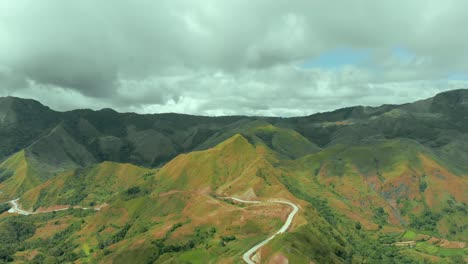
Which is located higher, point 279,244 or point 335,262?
point 279,244

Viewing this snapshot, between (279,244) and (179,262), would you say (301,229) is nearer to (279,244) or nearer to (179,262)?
(279,244)

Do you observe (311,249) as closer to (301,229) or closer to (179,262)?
(301,229)

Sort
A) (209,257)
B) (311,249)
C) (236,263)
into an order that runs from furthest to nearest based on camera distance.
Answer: (209,257)
(311,249)
(236,263)

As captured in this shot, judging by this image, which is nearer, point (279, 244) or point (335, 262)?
point (279, 244)

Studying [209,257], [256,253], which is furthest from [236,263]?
[209,257]

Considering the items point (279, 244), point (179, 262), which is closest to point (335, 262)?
point (279, 244)

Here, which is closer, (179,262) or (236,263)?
(236,263)

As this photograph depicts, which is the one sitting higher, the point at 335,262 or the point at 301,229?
the point at 301,229

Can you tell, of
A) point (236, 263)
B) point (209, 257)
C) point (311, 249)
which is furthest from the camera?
point (209, 257)
